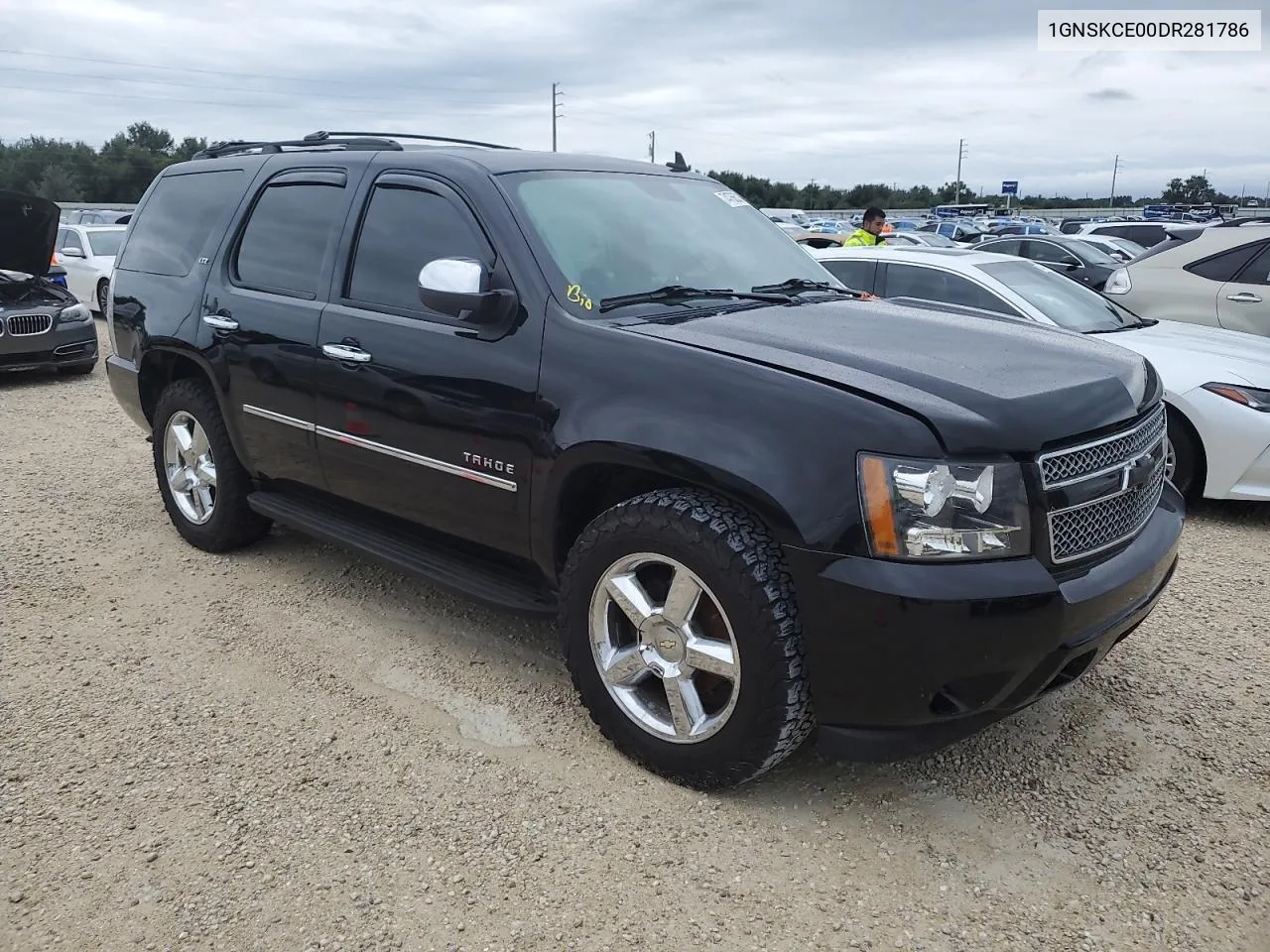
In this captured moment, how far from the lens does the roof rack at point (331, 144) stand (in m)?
4.16

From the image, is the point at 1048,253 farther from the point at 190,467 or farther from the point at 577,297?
the point at 577,297

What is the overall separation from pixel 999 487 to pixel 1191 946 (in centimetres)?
117

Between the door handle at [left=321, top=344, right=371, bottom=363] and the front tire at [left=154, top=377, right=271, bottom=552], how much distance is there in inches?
42.6

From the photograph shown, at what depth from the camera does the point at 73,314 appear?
10391 mm

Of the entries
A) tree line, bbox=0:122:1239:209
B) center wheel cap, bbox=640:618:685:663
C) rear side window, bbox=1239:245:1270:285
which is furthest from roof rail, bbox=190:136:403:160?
tree line, bbox=0:122:1239:209

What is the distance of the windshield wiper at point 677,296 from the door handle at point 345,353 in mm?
997

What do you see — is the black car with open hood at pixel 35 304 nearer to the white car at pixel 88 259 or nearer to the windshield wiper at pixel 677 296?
the white car at pixel 88 259

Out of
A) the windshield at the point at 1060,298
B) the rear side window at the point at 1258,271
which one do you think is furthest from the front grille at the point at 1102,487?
the rear side window at the point at 1258,271

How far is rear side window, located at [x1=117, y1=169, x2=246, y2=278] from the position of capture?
184 inches

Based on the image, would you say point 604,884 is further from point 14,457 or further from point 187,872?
point 14,457

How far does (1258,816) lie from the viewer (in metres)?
2.87

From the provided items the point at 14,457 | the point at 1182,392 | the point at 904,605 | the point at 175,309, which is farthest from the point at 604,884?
the point at 14,457

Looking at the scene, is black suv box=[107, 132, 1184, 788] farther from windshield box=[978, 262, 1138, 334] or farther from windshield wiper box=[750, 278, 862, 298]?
windshield box=[978, 262, 1138, 334]

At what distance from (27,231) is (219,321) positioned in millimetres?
6502
